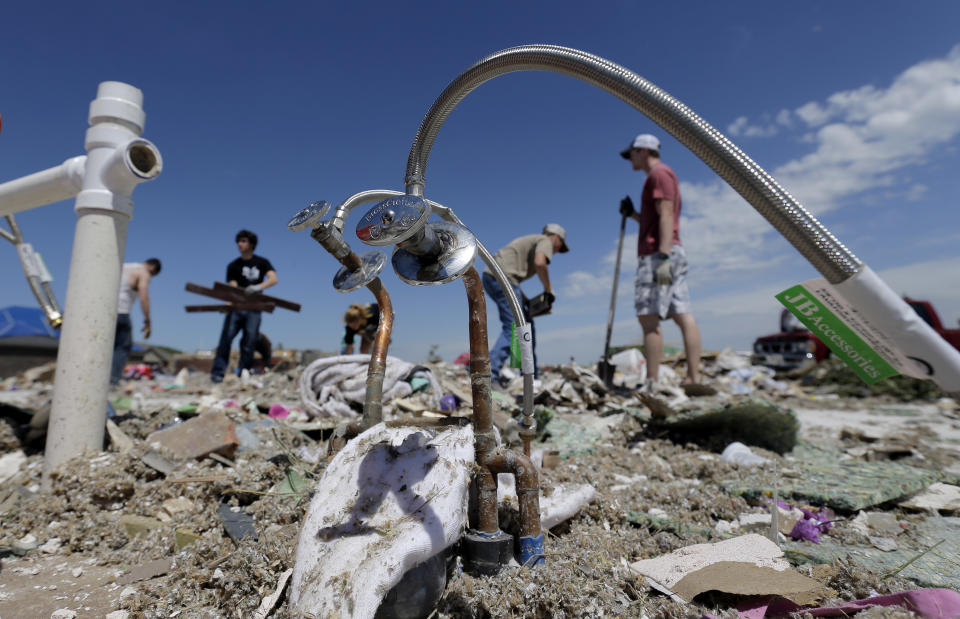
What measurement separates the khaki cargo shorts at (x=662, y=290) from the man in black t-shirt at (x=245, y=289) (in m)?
4.93

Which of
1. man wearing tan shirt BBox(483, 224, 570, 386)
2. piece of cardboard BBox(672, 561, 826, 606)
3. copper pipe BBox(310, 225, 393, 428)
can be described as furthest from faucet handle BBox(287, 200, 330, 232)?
man wearing tan shirt BBox(483, 224, 570, 386)

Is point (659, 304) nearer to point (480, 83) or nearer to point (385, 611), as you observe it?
point (480, 83)

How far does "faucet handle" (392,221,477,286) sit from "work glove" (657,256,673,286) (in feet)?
12.0

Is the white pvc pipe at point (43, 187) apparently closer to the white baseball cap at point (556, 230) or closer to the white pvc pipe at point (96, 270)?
the white pvc pipe at point (96, 270)

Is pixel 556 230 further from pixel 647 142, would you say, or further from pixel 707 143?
pixel 707 143

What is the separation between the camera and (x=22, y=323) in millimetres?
10359

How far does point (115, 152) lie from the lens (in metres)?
2.73

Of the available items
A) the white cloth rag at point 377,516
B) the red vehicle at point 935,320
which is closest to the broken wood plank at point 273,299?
the white cloth rag at point 377,516

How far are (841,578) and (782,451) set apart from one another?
85.7 inches

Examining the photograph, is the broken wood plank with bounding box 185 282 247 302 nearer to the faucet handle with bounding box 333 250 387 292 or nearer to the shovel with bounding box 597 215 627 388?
the shovel with bounding box 597 215 627 388

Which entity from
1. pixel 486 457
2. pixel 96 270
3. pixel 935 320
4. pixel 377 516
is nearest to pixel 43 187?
pixel 96 270

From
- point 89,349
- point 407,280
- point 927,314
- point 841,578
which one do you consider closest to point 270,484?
point 89,349

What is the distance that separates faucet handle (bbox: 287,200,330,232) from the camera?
125 cm

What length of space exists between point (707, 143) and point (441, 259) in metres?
0.63
